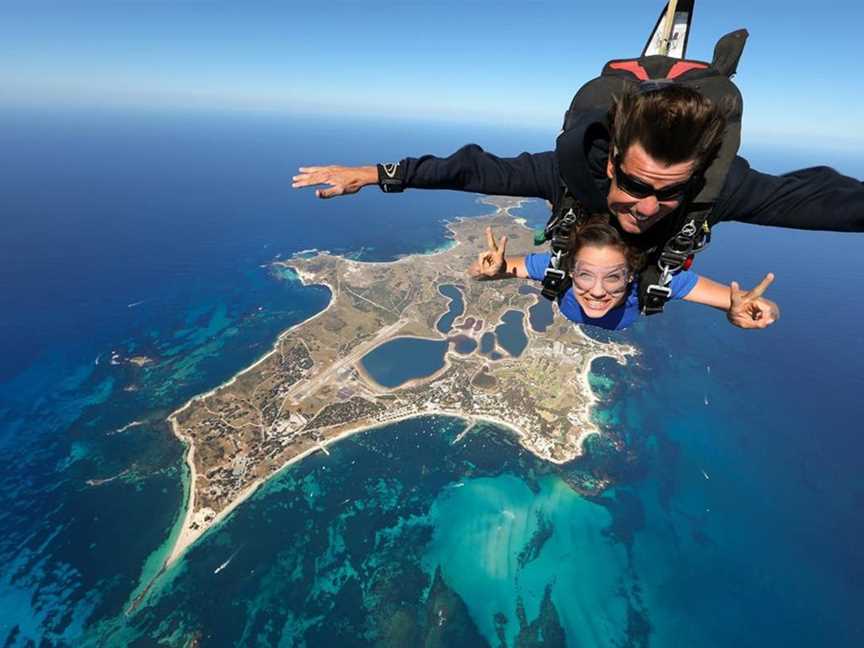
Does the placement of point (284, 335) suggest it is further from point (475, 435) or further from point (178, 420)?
point (475, 435)

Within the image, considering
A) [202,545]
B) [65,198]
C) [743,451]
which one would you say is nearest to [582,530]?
[743,451]

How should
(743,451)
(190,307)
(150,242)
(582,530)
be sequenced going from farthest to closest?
(150,242)
(190,307)
(743,451)
(582,530)

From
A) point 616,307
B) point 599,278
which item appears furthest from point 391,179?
point 616,307

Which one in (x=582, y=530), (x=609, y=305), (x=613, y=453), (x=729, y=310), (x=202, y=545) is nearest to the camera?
(x=729, y=310)

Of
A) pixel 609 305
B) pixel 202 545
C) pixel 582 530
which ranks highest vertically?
pixel 609 305

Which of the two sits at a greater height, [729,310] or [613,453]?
[729,310]

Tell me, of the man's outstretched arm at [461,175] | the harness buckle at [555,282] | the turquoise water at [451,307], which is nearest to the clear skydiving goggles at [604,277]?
the harness buckle at [555,282]

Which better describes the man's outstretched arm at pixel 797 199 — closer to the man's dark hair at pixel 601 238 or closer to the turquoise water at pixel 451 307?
the man's dark hair at pixel 601 238
